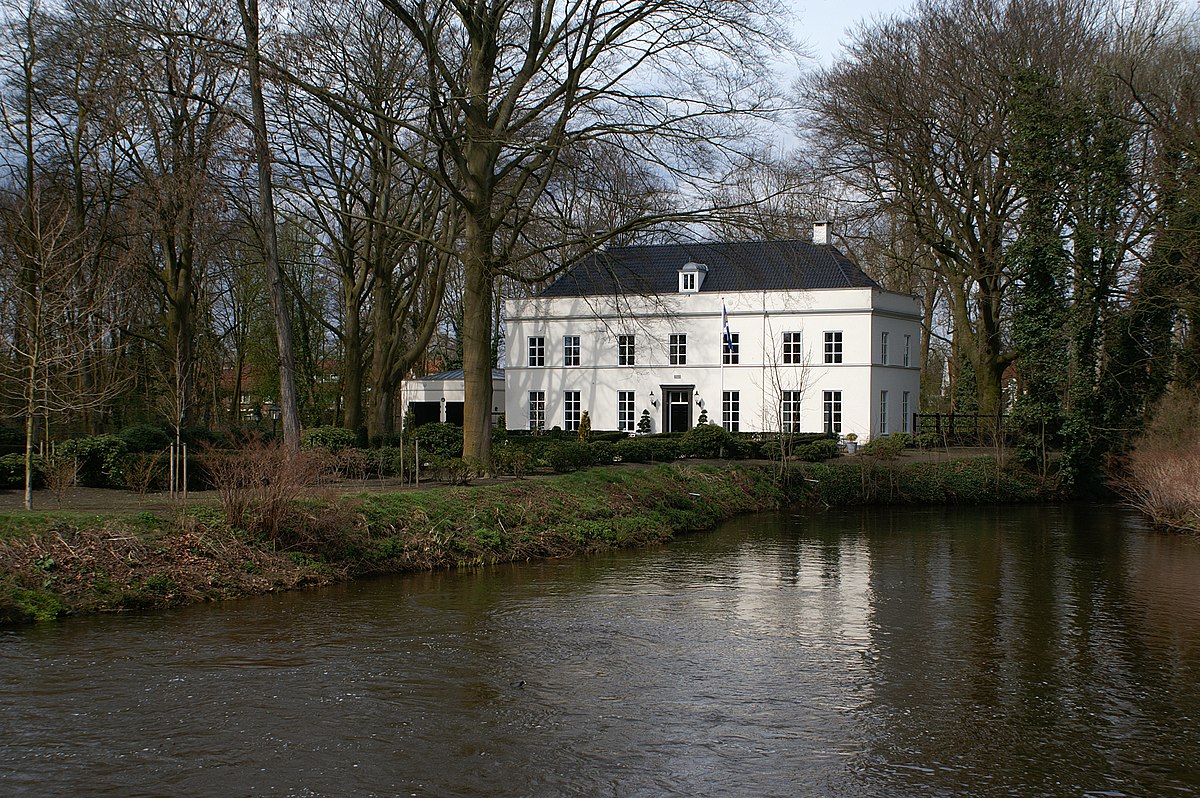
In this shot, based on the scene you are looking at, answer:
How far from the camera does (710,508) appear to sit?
23328 millimetres

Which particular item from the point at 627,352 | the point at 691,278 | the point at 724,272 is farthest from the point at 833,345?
the point at 627,352

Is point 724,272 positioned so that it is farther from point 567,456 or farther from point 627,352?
point 567,456

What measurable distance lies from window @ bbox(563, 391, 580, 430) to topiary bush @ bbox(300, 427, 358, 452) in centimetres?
1902

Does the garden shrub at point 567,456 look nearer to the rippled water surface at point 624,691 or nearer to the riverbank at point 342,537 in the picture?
the riverbank at point 342,537

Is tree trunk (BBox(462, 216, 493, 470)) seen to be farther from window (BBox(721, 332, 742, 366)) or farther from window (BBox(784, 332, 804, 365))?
window (BBox(784, 332, 804, 365))

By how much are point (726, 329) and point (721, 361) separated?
248cm

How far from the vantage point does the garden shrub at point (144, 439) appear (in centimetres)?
1883

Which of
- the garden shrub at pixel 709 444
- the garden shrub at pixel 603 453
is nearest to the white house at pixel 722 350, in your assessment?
the garden shrub at pixel 709 444

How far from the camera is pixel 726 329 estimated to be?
39.4 m

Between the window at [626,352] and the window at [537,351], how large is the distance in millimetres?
3247

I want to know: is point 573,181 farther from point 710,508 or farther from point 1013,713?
point 1013,713

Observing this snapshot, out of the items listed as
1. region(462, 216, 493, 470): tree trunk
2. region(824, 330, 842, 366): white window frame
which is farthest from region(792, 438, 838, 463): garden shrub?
region(462, 216, 493, 470): tree trunk

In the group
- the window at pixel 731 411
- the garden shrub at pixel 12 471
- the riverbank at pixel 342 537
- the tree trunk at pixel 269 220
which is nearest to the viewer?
the riverbank at pixel 342 537

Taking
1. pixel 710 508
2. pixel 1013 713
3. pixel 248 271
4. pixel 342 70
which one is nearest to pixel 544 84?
pixel 342 70
